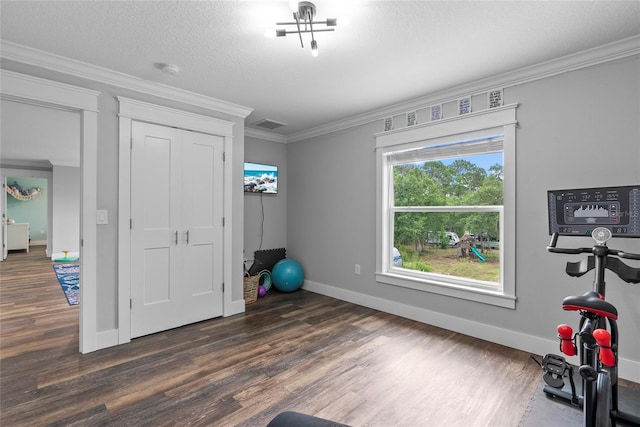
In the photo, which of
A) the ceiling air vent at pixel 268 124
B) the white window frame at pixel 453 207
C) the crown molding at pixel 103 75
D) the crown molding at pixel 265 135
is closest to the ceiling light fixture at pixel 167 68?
the crown molding at pixel 103 75

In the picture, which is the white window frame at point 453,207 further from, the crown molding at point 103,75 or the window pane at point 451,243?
the crown molding at point 103,75

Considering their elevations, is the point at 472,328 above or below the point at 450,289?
below

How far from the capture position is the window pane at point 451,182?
3041mm

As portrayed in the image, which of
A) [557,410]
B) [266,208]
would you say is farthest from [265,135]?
[557,410]

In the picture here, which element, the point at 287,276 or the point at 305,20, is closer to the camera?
the point at 305,20

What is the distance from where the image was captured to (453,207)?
329cm

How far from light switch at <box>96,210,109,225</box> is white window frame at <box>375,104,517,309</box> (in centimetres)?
282

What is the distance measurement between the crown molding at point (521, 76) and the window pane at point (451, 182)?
0.62 meters

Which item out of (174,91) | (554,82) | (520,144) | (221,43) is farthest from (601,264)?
(174,91)

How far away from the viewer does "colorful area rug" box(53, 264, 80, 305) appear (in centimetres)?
447

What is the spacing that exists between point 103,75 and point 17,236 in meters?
9.27

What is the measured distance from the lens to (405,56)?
2465mm

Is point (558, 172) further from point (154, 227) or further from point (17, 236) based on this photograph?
point (17, 236)

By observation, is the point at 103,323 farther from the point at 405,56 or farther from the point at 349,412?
the point at 405,56
